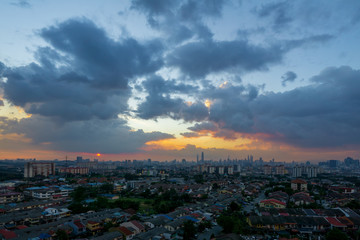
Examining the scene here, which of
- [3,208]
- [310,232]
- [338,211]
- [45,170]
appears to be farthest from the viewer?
[45,170]

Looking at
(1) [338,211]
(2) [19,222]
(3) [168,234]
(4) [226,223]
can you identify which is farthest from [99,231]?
(1) [338,211]

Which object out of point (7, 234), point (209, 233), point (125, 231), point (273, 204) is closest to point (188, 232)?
point (209, 233)

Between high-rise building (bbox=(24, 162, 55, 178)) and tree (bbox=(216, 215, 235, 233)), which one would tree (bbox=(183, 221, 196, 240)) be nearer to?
A: tree (bbox=(216, 215, 235, 233))

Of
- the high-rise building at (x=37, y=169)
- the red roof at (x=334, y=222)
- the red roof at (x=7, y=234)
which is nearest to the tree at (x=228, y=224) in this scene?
the red roof at (x=334, y=222)

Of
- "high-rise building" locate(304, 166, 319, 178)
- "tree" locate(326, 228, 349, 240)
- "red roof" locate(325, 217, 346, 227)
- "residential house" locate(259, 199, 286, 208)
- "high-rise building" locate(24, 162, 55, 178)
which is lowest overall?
"high-rise building" locate(304, 166, 319, 178)

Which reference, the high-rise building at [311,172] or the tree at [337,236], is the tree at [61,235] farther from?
the high-rise building at [311,172]

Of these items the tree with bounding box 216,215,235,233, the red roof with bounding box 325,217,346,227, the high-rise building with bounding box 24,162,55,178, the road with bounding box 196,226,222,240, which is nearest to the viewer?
the tree with bounding box 216,215,235,233

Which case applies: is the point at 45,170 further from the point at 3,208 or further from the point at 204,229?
the point at 204,229

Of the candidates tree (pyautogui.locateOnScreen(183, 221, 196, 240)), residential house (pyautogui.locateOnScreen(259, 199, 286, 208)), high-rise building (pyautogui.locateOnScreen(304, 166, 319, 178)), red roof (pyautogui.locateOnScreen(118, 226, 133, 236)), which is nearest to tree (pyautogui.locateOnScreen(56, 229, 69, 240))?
red roof (pyautogui.locateOnScreen(118, 226, 133, 236))

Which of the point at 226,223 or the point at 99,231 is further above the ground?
the point at 226,223
